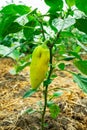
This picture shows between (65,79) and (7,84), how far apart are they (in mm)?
543

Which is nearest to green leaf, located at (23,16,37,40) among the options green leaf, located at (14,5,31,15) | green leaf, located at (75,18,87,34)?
green leaf, located at (14,5,31,15)

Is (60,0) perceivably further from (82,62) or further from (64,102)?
(64,102)

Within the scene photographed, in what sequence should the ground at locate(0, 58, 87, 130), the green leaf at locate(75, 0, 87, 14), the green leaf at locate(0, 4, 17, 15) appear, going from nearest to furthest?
the green leaf at locate(75, 0, 87, 14) < the green leaf at locate(0, 4, 17, 15) < the ground at locate(0, 58, 87, 130)

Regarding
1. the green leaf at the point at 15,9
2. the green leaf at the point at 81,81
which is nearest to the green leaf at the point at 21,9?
the green leaf at the point at 15,9

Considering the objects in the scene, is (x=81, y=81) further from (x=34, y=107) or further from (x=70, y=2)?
(x=34, y=107)

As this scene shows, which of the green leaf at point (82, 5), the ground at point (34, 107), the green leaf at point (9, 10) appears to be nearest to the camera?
the green leaf at point (82, 5)

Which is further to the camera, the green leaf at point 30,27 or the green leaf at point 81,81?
the green leaf at point 30,27

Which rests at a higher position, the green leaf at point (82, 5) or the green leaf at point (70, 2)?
the green leaf at point (82, 5)

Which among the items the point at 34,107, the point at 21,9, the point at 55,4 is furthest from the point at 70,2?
the point at 34,107

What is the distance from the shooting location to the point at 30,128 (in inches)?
60.8

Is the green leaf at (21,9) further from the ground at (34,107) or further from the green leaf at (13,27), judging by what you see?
the ground at (34,107)

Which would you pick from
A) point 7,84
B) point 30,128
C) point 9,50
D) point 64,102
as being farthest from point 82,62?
point 7,84

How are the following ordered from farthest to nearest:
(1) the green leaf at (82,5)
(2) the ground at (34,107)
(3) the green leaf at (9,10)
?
(2) the ground at (34,107) < (3) the green leaf at (9,10) < (1) the green leaf at (82,5)

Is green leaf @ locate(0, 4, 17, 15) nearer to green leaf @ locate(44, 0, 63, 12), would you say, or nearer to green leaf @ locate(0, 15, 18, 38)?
green leaf @ locate(0, 15, 18, 38)
